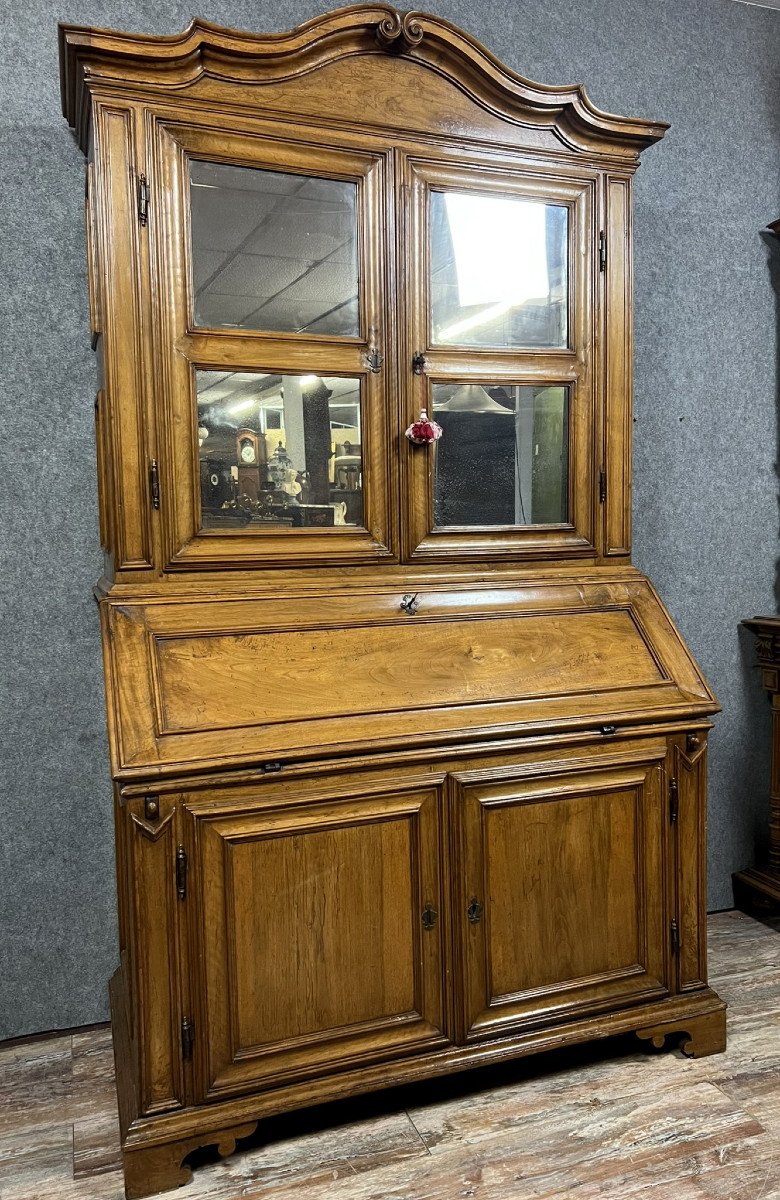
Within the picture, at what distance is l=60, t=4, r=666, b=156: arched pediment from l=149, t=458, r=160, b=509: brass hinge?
2.16ft

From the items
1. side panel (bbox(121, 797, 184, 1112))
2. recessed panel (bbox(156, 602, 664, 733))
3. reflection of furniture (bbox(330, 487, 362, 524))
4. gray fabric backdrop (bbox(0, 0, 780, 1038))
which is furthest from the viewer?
gray fabric backdrop (bbox(0, 0, 780, 1038))

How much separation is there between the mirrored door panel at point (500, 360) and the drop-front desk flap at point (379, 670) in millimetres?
159

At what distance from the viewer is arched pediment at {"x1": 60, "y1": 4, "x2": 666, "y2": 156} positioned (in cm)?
160

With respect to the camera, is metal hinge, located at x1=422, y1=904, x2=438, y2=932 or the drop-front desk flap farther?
metal hinge, located at x1=422, y1=904, x2=438, y2=932

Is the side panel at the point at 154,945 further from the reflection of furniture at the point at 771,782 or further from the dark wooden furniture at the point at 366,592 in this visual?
the reflection of furniture at the point at 771,782

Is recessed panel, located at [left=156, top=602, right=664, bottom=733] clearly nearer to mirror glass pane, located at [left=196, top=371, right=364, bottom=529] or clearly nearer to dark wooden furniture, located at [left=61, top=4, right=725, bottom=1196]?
dark wooden furniture, located at [left=61, top=4, right=725, bottom=1196]

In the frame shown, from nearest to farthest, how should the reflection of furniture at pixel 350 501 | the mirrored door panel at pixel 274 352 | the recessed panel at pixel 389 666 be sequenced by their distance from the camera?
the recessed panel at pixel 389 666 < the mirrored door panel at pixel 274 352 < the reflection of furniture at pixel 350 501

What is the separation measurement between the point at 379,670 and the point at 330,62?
1.19 m

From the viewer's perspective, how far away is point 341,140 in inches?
70.0

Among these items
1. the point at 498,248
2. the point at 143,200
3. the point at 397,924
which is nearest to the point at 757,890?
the point at 397,924

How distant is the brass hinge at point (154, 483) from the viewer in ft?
5.51

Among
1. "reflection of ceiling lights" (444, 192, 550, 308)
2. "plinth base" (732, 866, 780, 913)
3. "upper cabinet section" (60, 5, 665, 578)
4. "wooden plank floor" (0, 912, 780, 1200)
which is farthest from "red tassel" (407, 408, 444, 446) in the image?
"plinth base" (732, 866, 780, 913)

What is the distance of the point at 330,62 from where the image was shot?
1769mm

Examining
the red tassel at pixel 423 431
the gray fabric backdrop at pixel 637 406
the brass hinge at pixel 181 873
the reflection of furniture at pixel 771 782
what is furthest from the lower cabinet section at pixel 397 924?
the reflection of furniture at pixel 771 782
